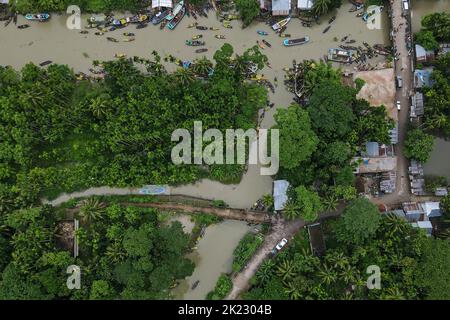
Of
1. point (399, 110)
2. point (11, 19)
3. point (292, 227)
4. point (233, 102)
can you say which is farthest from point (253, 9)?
point (11, 19)

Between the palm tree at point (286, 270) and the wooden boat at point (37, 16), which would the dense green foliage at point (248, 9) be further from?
the palm tree at point (286, 270)

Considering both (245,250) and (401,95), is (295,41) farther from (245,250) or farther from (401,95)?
(245,250)

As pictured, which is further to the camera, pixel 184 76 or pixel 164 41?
pixel 164 41

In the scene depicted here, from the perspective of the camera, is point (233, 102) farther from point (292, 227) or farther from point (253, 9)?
point (292, 227)

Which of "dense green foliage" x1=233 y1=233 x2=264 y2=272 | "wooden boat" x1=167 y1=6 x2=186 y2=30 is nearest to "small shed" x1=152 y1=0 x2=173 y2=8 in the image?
"wooden boat" x1=167 y1=6 x2=186 y2=30

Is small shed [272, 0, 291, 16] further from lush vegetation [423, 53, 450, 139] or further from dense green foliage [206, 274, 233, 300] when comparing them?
dense green foliage [206, 274, 233, 300]

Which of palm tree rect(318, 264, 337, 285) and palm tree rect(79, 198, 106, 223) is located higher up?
palm tree rect(79, 198, 106, 223)

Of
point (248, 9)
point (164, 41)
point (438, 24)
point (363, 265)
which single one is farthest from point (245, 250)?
point (438, 24)
